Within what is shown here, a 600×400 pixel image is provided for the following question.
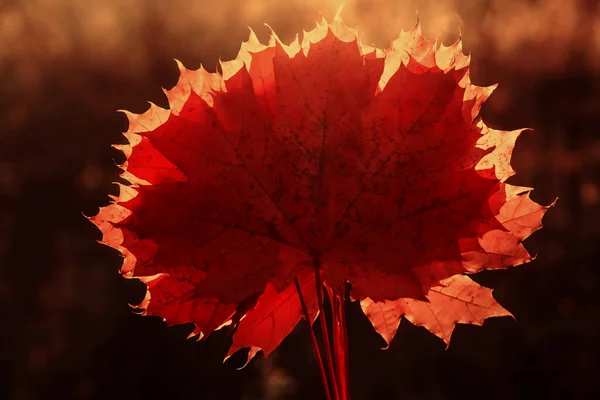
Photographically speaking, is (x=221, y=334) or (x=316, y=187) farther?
(x=221, y=334)

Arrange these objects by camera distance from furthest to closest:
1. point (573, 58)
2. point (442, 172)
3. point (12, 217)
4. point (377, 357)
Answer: point (12, 217)
point (573, 58)
point (377, 357)
point (442, 172)

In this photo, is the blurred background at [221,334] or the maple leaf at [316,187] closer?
the maple leaf at [316,187]

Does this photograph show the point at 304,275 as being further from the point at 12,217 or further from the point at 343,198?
the point at 12,217

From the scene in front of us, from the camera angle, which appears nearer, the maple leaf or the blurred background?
the maple leaf

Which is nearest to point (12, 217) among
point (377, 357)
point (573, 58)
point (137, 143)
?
point (377, 357)

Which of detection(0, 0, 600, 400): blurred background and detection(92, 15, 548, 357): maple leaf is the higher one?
detection(0, 0, 600, 400): blurred background

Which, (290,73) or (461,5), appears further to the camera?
(461,5)

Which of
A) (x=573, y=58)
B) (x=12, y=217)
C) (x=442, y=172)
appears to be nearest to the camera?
(x=442, y=172)

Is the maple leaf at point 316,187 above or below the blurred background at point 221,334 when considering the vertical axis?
below
